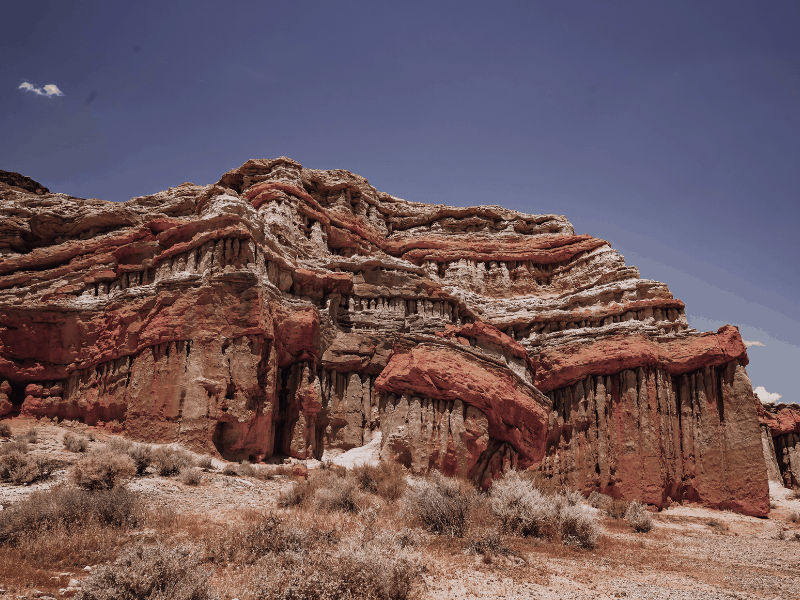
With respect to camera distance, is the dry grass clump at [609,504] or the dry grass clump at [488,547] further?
the dry grass clump at [609,504]

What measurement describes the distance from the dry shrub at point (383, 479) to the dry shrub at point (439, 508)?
1.63 metres

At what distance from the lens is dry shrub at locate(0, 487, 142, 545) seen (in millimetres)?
8000

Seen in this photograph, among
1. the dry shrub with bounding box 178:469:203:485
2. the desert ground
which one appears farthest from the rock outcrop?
the dry shrub with bounding box 178:469:203:485

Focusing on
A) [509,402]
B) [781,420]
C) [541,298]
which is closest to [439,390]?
[509,402]

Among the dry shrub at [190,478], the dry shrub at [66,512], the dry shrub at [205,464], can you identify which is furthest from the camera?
the dry shrub at [205,464]

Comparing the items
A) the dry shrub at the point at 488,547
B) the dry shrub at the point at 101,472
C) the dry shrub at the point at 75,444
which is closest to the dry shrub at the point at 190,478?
the dry shrub at the point at 101,472

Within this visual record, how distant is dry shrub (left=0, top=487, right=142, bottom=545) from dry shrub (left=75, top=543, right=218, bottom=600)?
2405 millimetres

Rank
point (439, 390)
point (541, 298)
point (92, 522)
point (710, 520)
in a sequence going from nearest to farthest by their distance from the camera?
1. point (92, 522)
2. point (439, 390)
3. point (710, 520)
4. point (541, 298)

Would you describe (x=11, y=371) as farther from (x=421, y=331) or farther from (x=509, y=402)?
(x=509, y=402)

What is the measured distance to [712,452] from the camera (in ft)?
88.8

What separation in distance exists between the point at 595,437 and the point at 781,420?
22.2 metres

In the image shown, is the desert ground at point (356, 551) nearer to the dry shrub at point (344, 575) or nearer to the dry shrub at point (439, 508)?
the dry shrub at point (344, 575)

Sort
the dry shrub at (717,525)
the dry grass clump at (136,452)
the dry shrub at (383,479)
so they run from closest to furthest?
1. the dry grass clump at (136,452)
2. the dry shrub at (383,479)
3. the dry shrub at (717,525)

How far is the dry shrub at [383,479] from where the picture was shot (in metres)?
13.8
